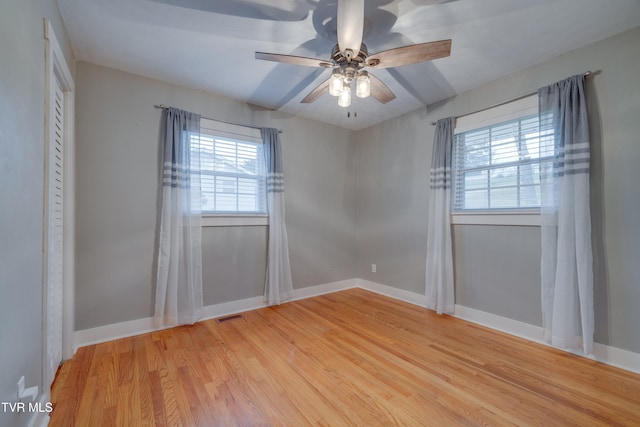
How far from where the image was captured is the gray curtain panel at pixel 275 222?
11.1 feet

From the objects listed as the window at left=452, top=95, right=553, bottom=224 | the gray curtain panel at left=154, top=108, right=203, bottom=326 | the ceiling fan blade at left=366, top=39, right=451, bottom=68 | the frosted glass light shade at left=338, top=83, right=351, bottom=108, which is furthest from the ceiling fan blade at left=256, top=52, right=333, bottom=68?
the window at left=452, top=95, right=553, bottom=224

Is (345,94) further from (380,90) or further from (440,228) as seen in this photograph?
(440,228)

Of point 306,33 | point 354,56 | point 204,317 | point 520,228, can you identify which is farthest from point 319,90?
point 204,317

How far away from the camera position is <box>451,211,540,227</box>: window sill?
253 centimetres

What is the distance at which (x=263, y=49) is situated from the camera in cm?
228

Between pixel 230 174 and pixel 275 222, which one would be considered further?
pixel 275 222

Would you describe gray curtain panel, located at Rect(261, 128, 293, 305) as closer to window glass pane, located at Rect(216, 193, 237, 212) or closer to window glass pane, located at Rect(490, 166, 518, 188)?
window glass pane, located at Rect(216, 193, 237, 212)

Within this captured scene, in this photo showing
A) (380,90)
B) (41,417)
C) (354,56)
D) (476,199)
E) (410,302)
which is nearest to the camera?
(41,417)

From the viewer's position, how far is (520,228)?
2.62 metres

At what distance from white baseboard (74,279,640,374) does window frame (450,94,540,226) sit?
0.99 metres

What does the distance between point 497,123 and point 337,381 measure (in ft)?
9.58

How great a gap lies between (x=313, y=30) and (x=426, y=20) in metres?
0.83

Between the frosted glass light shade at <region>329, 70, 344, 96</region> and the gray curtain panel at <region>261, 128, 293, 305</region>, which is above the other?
the frosted glass light shade at <region>329, 70, 344, 96</region>

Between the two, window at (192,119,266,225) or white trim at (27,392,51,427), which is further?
window at (192,119,266,225)
